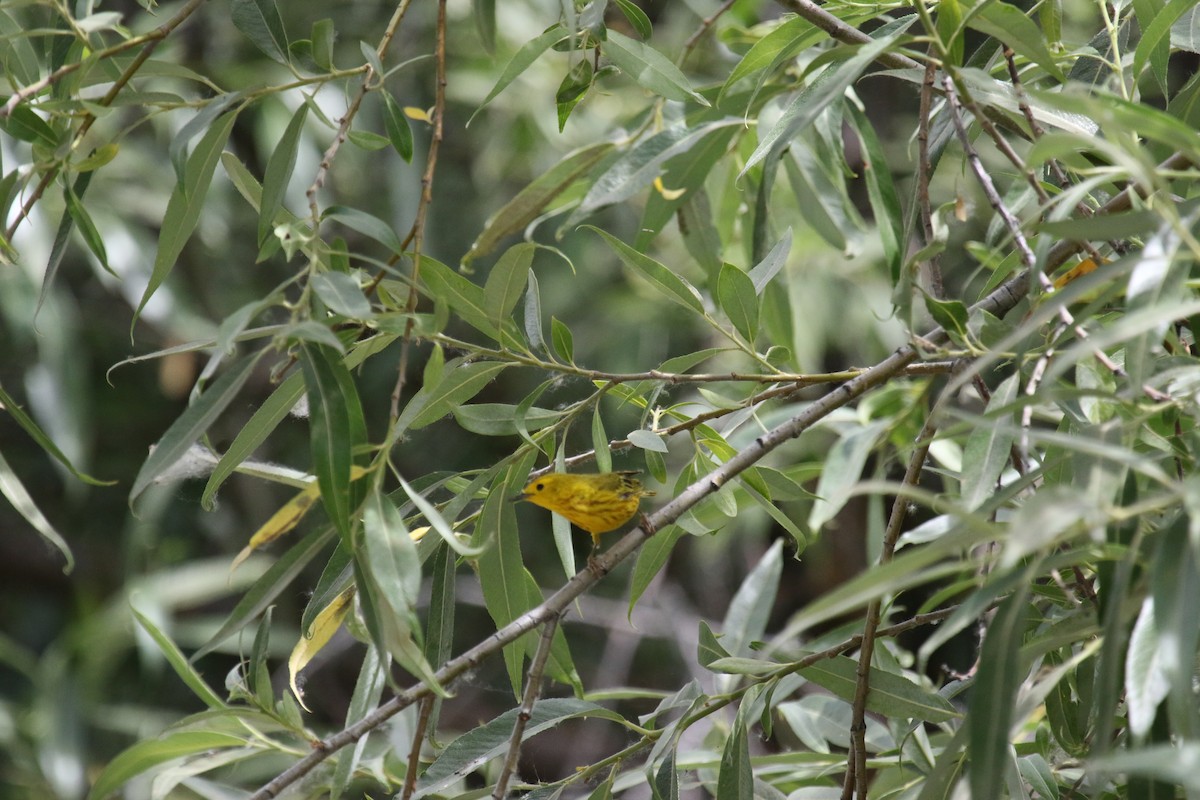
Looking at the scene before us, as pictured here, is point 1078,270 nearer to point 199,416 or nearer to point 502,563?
point 502,563

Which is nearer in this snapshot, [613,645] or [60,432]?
[60,432]

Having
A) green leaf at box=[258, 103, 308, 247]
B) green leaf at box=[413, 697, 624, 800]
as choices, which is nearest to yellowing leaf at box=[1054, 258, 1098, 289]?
green leaf at box=[413, 697, 624, 800]

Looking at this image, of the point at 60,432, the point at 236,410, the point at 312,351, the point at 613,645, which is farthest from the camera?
the point at 236,410

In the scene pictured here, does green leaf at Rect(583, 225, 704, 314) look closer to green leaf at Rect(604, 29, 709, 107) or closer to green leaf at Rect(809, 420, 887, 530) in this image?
green leaf at Rect(604, 29, 709, 107)

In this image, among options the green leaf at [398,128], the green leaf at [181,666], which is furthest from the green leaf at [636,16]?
the green leaf at [181,666]

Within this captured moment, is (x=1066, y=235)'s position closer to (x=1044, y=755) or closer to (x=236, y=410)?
(x=1044, y=755)

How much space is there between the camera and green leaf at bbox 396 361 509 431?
2.99 ft

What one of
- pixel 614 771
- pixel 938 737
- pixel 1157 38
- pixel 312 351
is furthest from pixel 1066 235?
pixel 938 737

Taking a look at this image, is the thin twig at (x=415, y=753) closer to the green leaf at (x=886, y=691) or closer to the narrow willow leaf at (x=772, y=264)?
the green leaf at (x=886, y=691)

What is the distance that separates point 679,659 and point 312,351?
3.21m

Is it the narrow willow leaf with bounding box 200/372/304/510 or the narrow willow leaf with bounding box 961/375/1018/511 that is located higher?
the narrow willow leaf with bounding box 200/372/304/510

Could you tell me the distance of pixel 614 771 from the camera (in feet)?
3.30

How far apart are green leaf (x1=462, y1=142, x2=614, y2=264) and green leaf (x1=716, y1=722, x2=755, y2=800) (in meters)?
0.51

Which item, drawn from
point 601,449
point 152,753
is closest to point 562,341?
point 601,449
